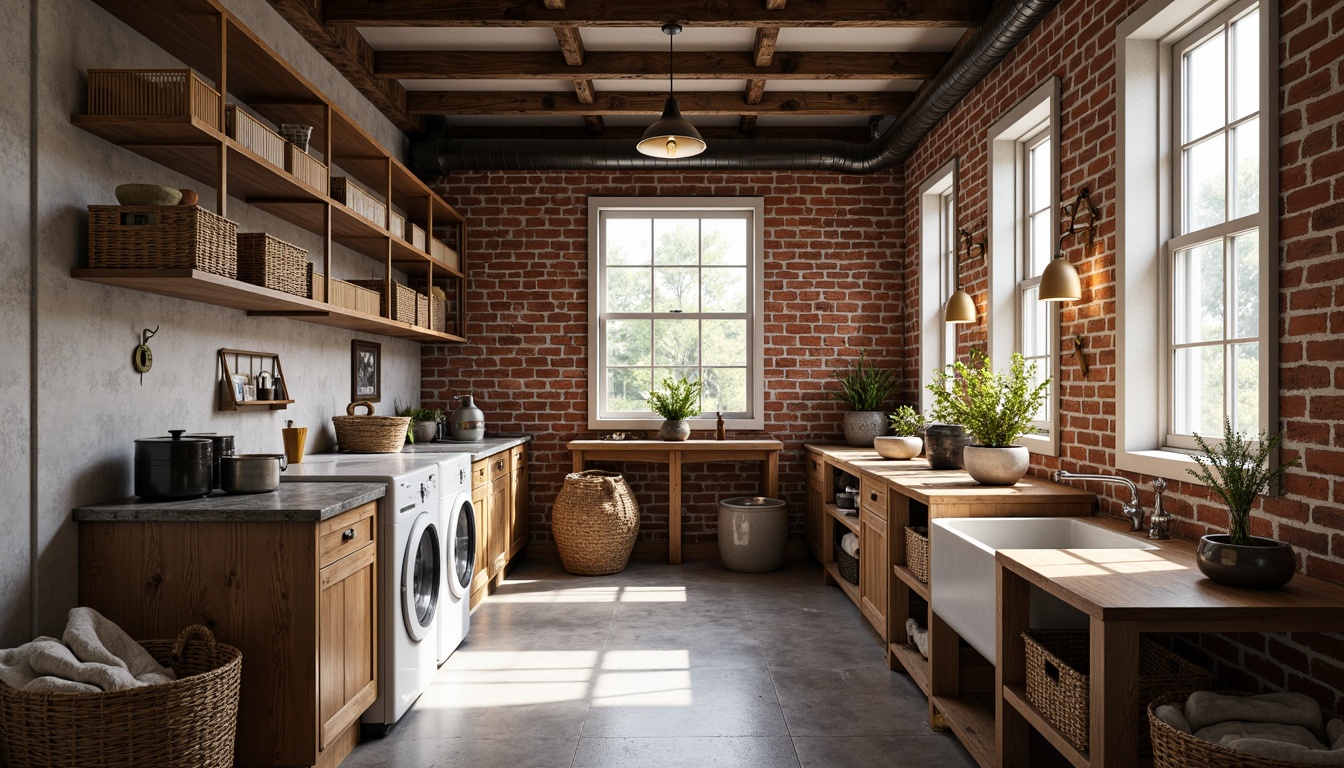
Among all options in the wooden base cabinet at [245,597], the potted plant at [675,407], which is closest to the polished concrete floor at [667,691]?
the wooden base cabinet at [245,597]

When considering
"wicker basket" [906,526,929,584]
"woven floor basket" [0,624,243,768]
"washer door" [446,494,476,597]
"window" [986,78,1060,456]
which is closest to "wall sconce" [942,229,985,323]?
"window" [986,78,1060,456]

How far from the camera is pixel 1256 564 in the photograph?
193 cm

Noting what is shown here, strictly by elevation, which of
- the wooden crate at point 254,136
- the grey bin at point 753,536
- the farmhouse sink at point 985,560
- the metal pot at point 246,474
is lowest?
the grey bin at point 753,536

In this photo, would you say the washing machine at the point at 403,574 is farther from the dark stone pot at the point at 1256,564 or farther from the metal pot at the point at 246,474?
the dark stone pot at the point at 1256,564

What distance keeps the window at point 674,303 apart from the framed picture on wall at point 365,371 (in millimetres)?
1678

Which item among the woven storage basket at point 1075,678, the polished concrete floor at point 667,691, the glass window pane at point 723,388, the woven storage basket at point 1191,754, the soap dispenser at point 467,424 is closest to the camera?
the woven storage basket at point 1191,754

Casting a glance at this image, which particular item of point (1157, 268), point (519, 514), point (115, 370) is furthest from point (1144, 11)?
point (519, 514)

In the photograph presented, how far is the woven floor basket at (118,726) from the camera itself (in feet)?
6.34

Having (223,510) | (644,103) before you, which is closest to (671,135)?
(644,103)

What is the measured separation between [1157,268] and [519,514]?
4.27 m

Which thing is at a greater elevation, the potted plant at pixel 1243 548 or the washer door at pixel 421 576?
the potted plant at pixel 1243 548

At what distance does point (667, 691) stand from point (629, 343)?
128 inches

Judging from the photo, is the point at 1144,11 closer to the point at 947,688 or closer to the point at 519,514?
the point at 947,688

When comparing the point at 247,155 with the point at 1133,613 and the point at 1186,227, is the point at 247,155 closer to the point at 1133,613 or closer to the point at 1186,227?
the point at 1133,613
